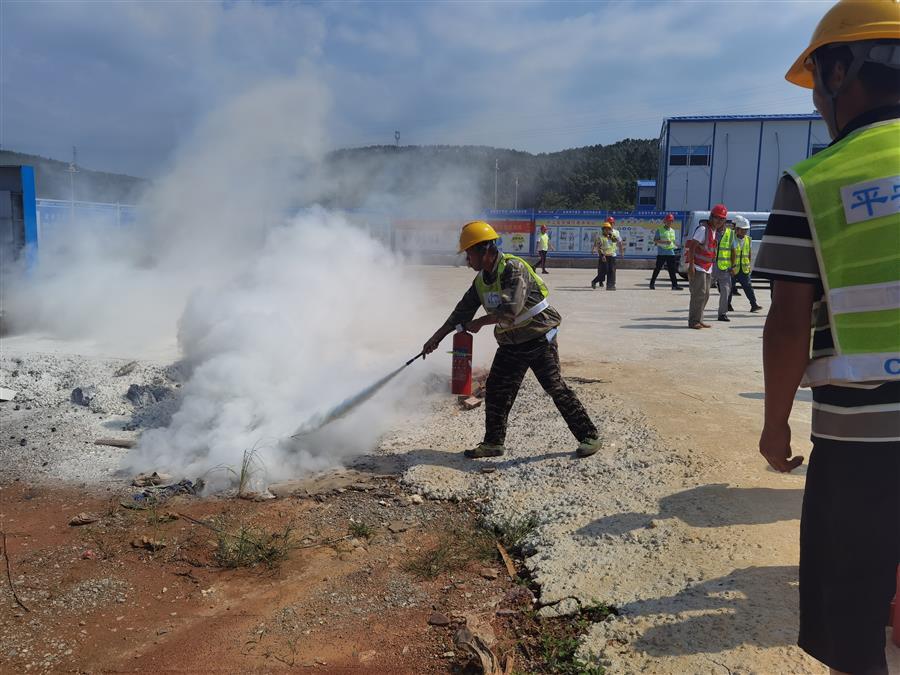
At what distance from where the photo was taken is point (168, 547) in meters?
3.60

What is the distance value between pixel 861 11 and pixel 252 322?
17.0 feet

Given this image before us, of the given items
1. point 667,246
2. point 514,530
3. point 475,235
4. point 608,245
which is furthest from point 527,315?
point 667,246

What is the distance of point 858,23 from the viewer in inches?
58.7

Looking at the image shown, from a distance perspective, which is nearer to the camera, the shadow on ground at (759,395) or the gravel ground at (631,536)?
the gravel ground at (631,536)

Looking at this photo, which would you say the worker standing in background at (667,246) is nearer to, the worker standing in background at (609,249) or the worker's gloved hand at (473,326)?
the worker standing in background at (609,249)

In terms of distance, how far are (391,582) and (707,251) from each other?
8021 mm

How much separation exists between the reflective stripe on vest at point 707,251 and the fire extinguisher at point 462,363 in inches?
224

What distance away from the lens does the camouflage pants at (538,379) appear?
4.43m

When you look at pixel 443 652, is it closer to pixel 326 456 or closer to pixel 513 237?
pixel 326 456

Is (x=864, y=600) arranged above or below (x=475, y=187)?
below

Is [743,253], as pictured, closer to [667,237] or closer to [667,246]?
[667,237]

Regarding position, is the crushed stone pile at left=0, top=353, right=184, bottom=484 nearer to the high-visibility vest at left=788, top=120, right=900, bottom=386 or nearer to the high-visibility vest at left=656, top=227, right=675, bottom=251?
the high-visibility vest at left=788, top=120, right=900, bottom=386

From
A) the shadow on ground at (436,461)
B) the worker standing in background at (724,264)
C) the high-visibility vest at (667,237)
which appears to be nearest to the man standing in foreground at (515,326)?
the shadow on ground at (436,461)

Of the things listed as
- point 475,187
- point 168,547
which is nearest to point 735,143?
point 475,187
